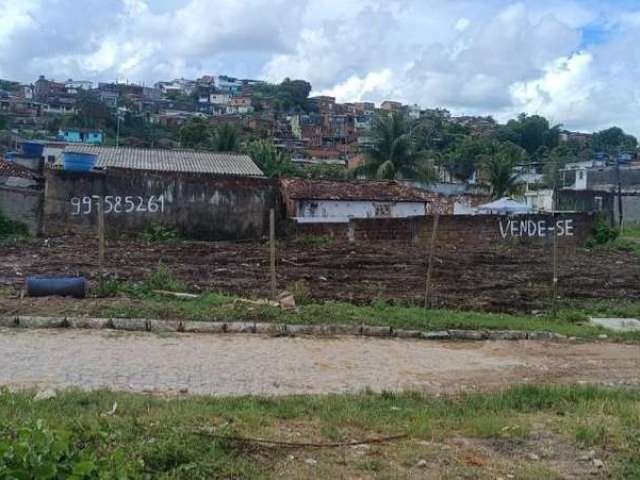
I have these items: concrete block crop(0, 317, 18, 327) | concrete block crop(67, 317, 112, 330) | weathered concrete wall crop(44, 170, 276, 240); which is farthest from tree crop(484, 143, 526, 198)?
concrete block crop(0, 317, 18, 327)

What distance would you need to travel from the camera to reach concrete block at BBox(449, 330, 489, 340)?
10.7 m

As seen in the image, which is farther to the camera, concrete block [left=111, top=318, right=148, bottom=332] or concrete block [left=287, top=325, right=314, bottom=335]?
concrete block [left=287, top=325, right=314, bottom=335]

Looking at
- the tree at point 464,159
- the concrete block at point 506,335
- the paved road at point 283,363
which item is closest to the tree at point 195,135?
the tree at point 464,159

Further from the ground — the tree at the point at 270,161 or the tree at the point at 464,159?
the tree at the point at 464,159

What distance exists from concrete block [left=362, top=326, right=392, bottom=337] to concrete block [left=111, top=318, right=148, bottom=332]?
10.5 feet

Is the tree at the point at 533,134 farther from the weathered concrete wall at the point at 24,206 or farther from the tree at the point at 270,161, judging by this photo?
the weathered concrete wall at the point at 24,206

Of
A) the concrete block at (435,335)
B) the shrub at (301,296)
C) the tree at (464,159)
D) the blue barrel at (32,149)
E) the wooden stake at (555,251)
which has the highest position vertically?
the tree at (464,159)

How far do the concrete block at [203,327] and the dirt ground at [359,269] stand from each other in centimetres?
316

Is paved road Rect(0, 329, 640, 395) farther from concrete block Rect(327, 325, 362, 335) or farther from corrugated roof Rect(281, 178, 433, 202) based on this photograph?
corrugated roof Rect(281, 178, 433, 202)

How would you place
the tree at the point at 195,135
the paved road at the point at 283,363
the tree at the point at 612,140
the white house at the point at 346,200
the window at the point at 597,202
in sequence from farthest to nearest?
the tree at the point at 612,140 < the tree at the point at 195,135 < the window at the point at 597,202 < the white house at the point at 346,200 < the paved road at the point at 283,363

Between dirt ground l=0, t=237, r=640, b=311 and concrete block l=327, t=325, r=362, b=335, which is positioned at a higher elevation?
dirt ground l=0, t=237, r=640, b=311

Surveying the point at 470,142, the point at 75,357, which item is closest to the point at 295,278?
the point at 75,357

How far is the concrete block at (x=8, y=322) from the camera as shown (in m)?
9.96

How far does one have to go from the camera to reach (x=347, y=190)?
34.2 meters
